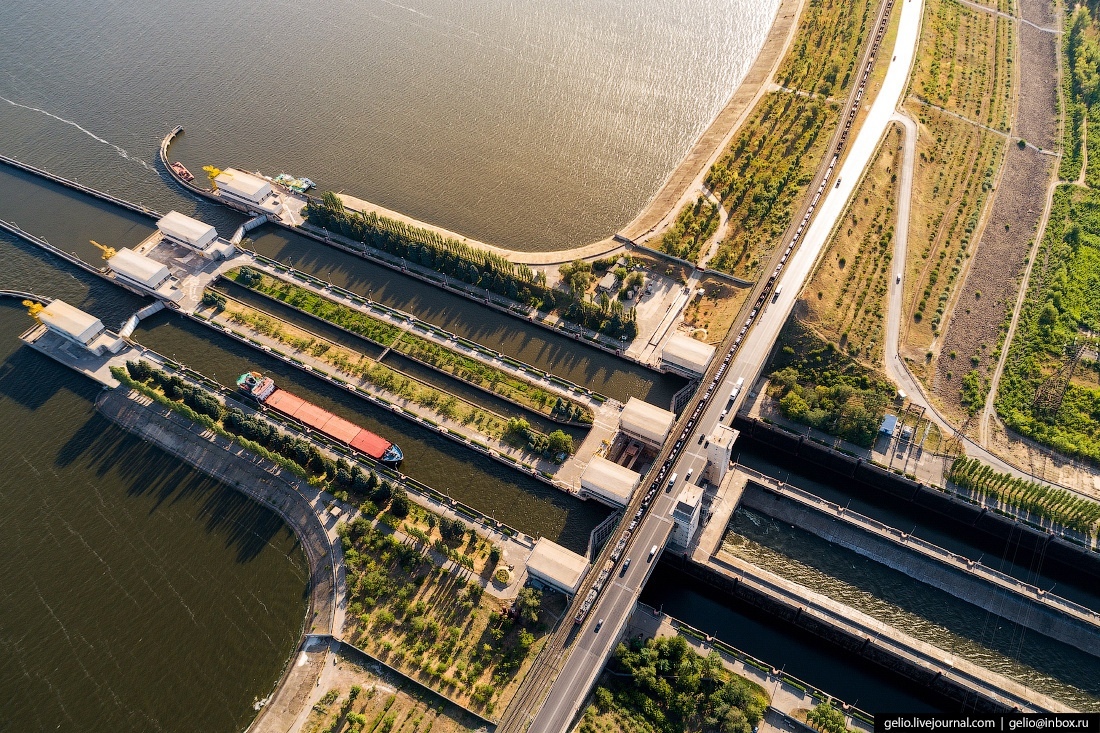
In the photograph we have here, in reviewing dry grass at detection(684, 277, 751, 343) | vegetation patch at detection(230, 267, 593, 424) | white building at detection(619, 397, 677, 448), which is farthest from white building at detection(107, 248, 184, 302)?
dry grass at detection(684, 277, 751, 343)

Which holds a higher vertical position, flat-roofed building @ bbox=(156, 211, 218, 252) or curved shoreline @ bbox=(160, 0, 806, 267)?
curved shoreline @ bbox=(160, 0, 806, 267)

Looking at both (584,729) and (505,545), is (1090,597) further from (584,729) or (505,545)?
(505,545)

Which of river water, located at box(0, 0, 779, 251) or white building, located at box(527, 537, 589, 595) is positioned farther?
river water, located at box(0, 0, 779, 251)

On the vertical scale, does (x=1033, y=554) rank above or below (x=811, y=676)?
above

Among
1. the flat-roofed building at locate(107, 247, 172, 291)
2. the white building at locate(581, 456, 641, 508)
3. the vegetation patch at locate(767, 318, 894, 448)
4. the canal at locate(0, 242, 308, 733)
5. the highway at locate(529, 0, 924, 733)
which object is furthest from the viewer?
the flat-roofed building at locate(107, 247, 172, 291)

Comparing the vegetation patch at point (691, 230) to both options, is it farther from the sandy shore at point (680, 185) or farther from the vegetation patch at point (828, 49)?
the vegetation patch at point (828, 49)

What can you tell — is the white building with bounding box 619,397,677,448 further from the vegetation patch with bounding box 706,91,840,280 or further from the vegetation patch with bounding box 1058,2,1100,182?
the vegetation patch with bounding box 1058,2,1100,182

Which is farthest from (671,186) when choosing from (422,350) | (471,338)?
Result: (422,350)

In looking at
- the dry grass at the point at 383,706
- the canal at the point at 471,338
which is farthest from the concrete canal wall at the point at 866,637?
the dry grass at the point at 383,706

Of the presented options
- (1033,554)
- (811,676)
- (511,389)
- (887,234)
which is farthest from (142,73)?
(1033,554)
